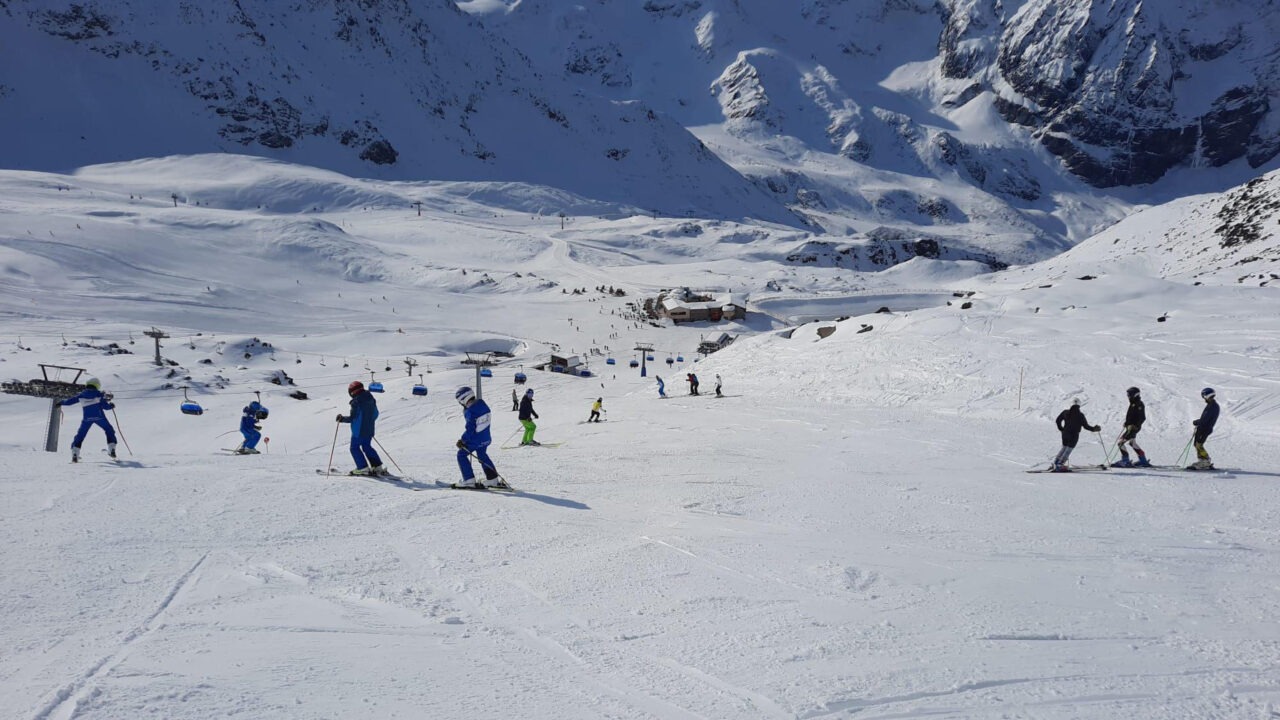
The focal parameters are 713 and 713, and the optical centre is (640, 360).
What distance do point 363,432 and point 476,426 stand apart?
203 centimetres

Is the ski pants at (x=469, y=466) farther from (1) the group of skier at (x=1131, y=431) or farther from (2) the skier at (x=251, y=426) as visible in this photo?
(2) the skier at (x=251, y=426)

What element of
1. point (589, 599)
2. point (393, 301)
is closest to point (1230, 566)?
point (589, 599)

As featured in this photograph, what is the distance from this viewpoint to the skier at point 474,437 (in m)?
9.62

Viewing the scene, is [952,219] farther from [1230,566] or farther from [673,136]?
[1230,566]

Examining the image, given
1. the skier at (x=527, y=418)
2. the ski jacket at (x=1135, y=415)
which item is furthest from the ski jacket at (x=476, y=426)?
the ski jacket at (x=1135, y=415)

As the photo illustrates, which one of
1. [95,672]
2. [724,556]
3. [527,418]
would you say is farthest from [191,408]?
[724,556]

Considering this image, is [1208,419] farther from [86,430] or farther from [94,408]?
[94,408]

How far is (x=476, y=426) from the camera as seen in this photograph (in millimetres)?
9680

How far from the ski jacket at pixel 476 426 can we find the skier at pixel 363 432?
1.63 meters

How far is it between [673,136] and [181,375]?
142 meters

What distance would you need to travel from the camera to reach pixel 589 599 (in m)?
5.71

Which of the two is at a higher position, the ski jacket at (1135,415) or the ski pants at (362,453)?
the ski jacket at (1135,415)

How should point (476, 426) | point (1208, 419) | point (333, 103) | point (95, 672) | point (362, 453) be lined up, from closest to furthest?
point (95, 672), point (476, 426), point (362, 453), point (1208, 419), point (333, 103)

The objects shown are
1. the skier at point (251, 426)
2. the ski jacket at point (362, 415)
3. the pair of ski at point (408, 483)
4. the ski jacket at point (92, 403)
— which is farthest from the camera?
the skier at point (251, 426)
